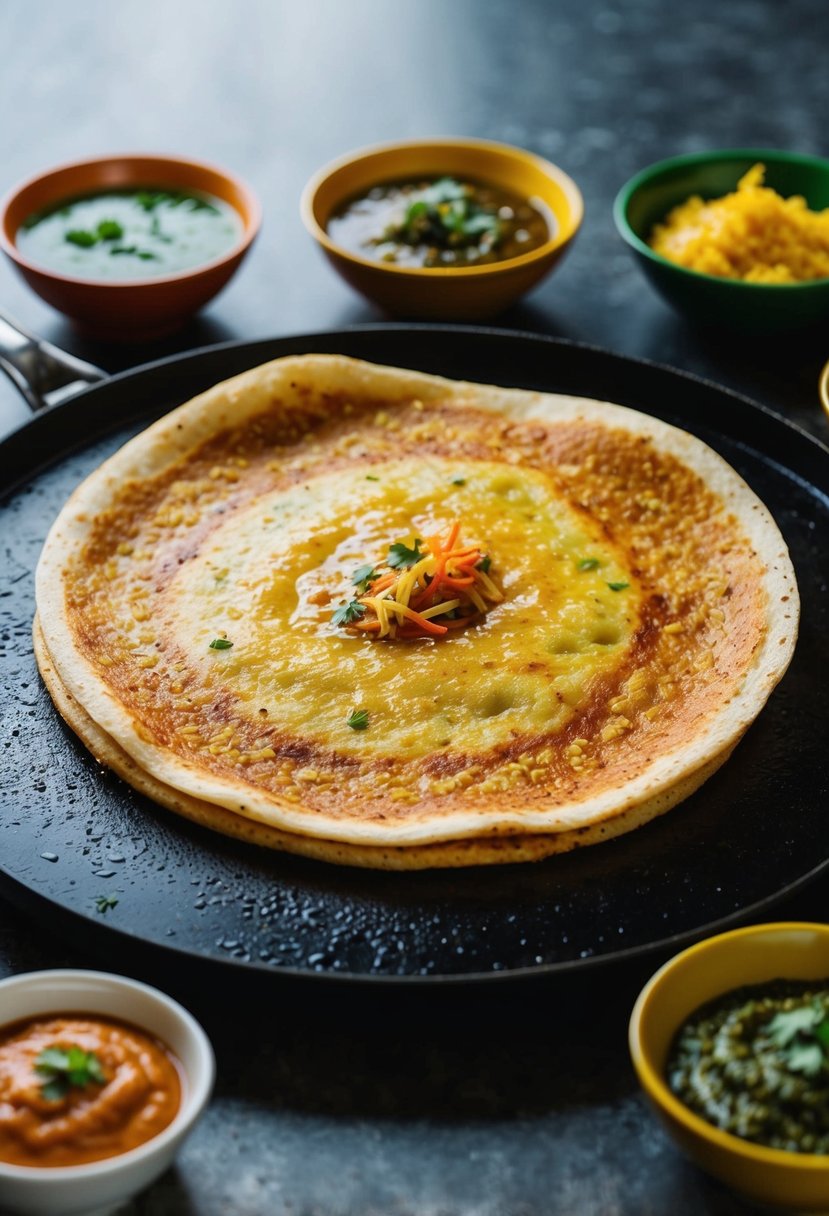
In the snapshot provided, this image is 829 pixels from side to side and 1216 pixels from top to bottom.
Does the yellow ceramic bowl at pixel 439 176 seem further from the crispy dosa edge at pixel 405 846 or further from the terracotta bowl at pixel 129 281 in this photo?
the crispy dosa edge at pixel 405 846

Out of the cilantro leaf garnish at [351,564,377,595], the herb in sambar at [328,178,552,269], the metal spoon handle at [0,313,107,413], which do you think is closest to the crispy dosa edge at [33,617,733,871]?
the cilantro leaf garnish at [351,564,377,595]

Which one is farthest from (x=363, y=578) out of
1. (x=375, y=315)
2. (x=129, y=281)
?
(x=375, y=315)

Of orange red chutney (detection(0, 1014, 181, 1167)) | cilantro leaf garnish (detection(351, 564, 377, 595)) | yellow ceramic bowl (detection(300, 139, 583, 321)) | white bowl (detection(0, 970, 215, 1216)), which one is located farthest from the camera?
yellow ceramic bowl (detection(300, 139, 583, 321))

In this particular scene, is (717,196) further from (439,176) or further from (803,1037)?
(803,1037)

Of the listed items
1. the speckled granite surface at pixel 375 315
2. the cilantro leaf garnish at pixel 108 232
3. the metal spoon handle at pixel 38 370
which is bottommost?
the speckled granite surface at pixel 375 315

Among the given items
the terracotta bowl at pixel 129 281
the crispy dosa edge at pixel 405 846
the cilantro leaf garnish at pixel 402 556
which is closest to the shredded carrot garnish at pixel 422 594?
the cilantro leaf garnish at pixel 402 556

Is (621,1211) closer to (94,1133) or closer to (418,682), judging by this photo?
(94,1133)

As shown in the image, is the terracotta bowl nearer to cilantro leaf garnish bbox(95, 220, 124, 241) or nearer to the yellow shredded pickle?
cilantro leaf garnish bbox(95, 220, 124, 241)
